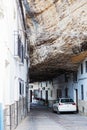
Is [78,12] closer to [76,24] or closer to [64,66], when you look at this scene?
[76,24]

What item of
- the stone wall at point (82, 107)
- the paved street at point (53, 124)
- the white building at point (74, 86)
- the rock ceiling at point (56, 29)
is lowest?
the paved street at point (53, 124)

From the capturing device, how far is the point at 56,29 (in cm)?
2144

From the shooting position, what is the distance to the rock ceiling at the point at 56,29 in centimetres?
1933

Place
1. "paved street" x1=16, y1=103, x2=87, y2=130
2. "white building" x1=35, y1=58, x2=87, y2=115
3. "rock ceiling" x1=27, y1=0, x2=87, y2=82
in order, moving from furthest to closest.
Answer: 1. "white building" x1=35, y1=58, x2=87, y2=115
2. "rock ceiling" x1=27, y1=0, x2=87, y2=82
3. "paved street" x1=16, y1=103, x2=87, y2=130

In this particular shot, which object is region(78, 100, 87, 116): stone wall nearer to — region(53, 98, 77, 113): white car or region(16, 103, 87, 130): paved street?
region(53, 98, 77, 113): white car

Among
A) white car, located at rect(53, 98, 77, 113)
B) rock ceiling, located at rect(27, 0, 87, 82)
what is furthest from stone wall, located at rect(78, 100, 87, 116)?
rock ceiling, located at rect(27, 0, 87, 82)

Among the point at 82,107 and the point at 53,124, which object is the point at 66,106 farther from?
the point at 53,124

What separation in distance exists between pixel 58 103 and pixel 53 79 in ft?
46.1

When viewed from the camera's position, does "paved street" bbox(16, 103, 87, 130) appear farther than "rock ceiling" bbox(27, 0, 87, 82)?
No

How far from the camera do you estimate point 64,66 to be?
3181 centimetres

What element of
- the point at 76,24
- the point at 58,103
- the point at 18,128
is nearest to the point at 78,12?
Result: the point at 76,24

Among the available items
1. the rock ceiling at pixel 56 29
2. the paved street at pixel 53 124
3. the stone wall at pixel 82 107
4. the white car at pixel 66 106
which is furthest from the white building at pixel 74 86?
the paved street at pixel 53 124

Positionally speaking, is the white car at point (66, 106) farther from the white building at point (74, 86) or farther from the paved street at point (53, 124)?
the paved street at point (53, 124)

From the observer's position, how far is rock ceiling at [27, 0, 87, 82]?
1933cm
